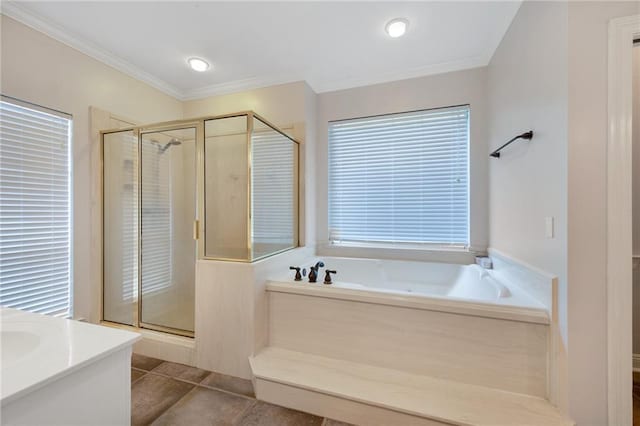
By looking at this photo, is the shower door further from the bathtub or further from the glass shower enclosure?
the bathtub

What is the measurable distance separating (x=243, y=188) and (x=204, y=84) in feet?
5.38

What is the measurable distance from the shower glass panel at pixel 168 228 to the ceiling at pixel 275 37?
0.74 meters

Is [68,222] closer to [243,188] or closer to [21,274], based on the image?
[21,274]

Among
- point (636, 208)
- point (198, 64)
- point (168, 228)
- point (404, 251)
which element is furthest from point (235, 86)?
point (636, 208)

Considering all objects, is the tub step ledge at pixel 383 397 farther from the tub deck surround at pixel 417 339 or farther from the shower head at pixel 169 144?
the shower head at pixel 169 144

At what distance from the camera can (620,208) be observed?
115 cm

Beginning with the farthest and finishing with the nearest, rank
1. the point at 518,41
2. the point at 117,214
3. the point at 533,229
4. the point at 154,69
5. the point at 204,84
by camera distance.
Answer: the point at 204,84 < the point at 154,69 < the point at 117,214 < the point at 518,41 < the point at 533,229

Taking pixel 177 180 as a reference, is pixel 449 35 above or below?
above

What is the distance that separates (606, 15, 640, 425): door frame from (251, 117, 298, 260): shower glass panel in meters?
1.99

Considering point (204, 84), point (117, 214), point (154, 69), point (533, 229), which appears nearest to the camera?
point (533, 229)

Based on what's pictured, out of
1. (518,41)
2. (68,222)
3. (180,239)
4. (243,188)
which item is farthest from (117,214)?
(518,41)

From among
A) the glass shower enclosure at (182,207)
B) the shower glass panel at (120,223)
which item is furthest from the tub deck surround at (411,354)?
the shower glass panel at (120,223)

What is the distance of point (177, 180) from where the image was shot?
2.40 meters

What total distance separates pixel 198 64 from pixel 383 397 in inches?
118
